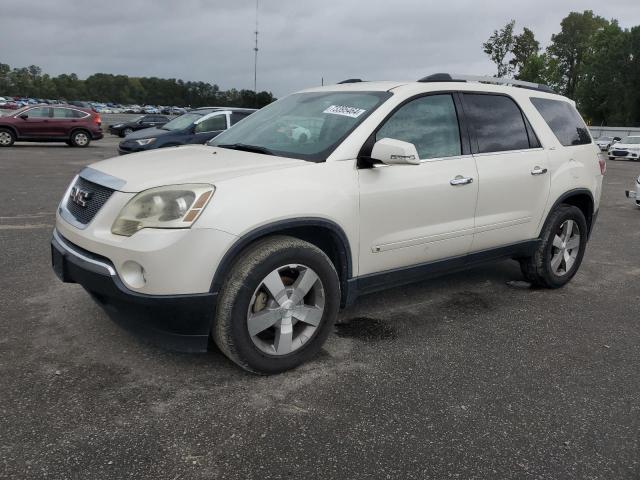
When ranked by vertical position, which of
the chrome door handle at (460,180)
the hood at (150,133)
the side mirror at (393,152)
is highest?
the side mirror at (393,152)

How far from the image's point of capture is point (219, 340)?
2.99m

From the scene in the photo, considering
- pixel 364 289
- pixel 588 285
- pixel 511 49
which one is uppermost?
pixel 511 49

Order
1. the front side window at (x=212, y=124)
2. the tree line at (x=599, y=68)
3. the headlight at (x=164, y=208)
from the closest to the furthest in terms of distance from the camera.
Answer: the headlight at (x=164, y=208) → the front side window at (x=212, y=124) → the tree line at (x=599, y=68)

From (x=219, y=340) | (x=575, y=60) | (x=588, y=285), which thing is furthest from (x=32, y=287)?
(x=575, y=60)

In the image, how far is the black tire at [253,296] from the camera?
114 inches

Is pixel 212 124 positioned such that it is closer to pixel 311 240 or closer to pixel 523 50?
pixel 311 240

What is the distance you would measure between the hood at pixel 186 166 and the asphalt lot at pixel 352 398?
1.09 m

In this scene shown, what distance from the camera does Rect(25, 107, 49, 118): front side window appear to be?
783 inches

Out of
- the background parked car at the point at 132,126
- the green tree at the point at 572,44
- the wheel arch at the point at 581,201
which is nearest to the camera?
the wheel arch at the point at 581,201

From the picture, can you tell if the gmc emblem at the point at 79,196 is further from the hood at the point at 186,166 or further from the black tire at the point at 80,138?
the black tire at the point at 80,138

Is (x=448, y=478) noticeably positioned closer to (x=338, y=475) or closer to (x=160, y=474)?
(x=338, y=475)

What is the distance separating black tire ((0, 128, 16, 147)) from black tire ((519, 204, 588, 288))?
19.9 metres

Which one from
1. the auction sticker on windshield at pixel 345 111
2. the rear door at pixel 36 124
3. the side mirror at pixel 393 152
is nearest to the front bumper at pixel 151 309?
the side mirror at pixel 393 152

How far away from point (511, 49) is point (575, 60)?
25773 mm
